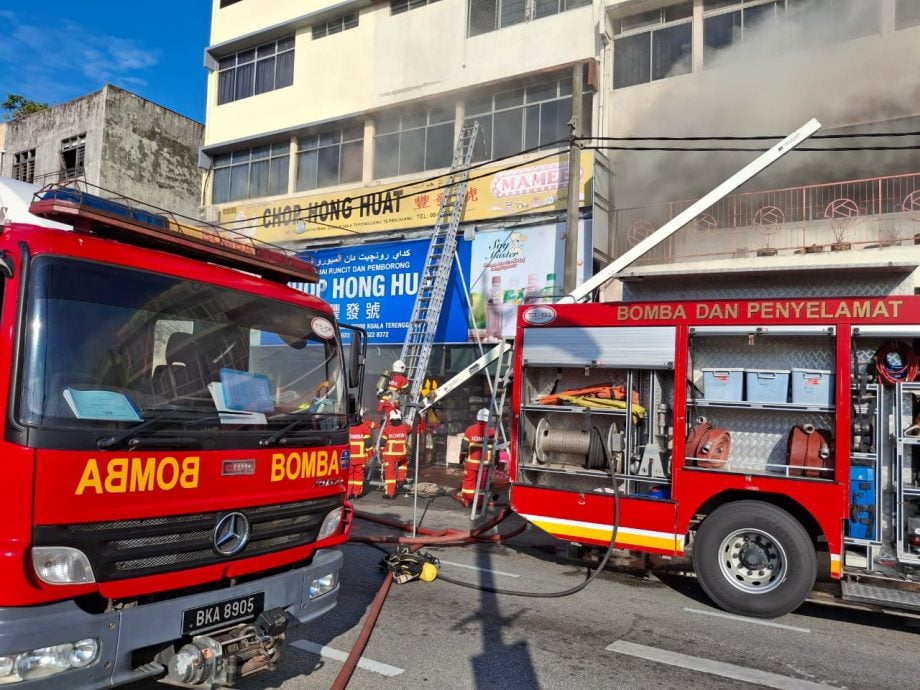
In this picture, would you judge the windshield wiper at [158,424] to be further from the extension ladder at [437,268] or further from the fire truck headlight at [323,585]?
the extension ladder at [437,268]

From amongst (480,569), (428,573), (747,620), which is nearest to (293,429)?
(428,573)

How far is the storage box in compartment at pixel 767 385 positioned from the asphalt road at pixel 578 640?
1.79 m

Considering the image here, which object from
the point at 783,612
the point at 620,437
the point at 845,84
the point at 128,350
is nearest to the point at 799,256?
the point at 845,84

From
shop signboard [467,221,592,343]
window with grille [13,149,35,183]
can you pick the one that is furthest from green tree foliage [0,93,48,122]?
shop signboard [467,221,592,343]

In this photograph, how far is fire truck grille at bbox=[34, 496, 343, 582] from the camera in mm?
2909

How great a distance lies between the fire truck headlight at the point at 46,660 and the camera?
2.62 meters

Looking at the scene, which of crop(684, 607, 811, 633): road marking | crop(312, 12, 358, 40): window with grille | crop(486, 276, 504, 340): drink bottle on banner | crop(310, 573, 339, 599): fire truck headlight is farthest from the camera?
crop(312, 12, 358, 40): window with grille

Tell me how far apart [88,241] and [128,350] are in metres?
0.54

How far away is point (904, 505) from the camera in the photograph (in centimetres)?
540

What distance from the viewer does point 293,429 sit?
3928mm

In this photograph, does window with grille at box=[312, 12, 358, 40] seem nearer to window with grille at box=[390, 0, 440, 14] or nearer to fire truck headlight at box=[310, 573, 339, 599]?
window with grille at box=[390, 0, 440, 14]

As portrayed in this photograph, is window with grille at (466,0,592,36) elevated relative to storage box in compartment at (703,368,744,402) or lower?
elevated

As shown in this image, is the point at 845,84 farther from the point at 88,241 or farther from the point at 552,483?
the point at 88,241

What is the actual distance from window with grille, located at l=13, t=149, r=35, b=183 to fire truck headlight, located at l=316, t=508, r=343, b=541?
2572 centimetres
